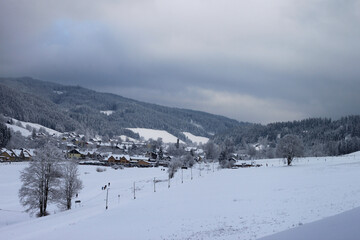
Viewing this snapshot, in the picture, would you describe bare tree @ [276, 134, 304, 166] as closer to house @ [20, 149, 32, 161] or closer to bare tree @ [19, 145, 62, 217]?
bare tree @ [19, 145, 62, 217]

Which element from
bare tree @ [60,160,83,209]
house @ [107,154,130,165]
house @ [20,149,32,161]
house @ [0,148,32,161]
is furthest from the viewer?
house @ [107,154,130,165]

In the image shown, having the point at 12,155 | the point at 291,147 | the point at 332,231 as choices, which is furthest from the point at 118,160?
the point at 332,231

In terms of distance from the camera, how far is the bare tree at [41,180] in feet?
127

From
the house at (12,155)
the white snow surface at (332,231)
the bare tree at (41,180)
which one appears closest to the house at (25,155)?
the house at (12,155)

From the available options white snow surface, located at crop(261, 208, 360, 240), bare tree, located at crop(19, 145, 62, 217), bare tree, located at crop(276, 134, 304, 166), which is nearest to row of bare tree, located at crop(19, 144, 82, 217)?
bare tree, located at crop(19, 145, 62, 217)

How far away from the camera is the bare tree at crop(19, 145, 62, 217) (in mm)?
38750

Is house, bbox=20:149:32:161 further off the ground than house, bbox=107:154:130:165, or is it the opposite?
house, bbox=20:149:32:161

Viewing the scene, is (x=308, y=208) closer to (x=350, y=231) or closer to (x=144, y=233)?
(x=144, y=233)

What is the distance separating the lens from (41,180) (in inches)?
→ 1556

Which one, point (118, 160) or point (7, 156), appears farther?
point (118, 160)

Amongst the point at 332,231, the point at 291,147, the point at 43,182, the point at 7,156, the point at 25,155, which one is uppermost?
the point at 291,147

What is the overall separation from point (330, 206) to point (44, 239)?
22542mm

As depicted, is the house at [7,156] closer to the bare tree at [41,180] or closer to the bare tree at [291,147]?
the bare tree at [41,180]

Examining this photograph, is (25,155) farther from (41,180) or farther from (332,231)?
(332,231)
